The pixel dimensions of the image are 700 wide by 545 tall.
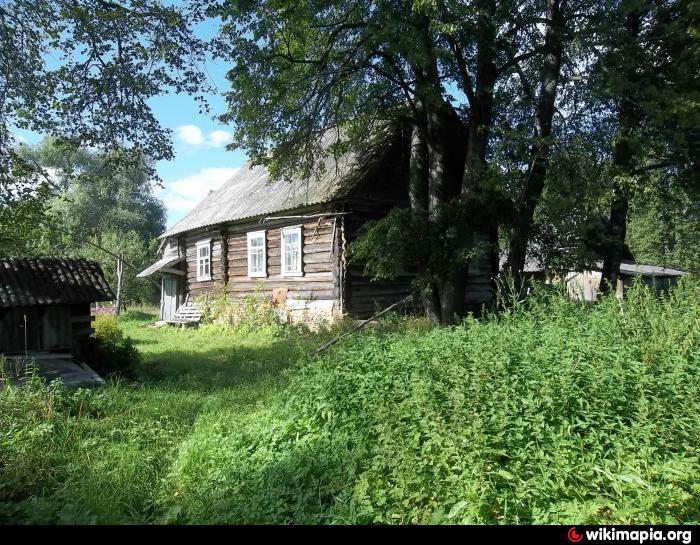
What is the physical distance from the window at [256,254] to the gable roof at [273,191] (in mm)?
802

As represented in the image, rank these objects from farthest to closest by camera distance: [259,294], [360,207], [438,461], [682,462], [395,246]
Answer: [259,294] < [360,207] < [395,246] < [438,461] < [682,462]

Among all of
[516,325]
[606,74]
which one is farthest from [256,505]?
[606,74]

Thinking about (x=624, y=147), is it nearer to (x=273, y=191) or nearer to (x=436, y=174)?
(x=436, y=174)

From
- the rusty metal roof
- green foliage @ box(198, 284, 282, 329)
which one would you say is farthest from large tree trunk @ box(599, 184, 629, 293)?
the rusty metal roof

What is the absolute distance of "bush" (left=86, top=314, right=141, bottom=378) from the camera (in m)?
8.95

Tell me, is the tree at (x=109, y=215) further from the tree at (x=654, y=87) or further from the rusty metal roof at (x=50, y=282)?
the tree at (x=654, y=87)

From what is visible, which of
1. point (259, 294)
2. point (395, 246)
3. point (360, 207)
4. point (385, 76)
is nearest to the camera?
point (395, 246)

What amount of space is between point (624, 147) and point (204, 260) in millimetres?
15750

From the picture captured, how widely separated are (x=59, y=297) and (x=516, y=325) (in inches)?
300

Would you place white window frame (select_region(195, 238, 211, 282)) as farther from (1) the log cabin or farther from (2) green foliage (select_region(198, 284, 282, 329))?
(2) green foliage (select_region(198, 284, 282, 329))

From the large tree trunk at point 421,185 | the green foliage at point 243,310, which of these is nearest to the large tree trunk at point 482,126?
the large tree trunk at point 421,185
